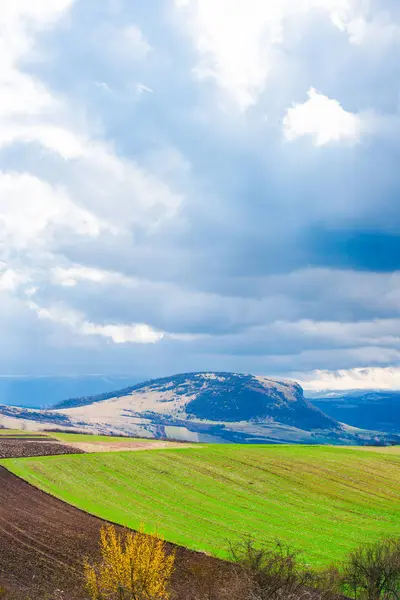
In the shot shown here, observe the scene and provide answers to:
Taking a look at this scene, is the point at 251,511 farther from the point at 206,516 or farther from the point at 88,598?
the point at 88,598

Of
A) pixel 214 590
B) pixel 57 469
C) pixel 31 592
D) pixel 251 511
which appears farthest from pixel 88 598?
pixel 57 469

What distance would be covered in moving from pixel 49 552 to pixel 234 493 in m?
42.0

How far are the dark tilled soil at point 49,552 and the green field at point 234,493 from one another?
4287 mm

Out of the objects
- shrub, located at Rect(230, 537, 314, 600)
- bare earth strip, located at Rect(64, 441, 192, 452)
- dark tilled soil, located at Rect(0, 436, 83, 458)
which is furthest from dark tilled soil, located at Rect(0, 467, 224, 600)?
bare earth strip, located at Rect(64, 441, 192, 452)

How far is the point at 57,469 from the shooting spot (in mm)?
97188

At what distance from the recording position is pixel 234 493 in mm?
90062

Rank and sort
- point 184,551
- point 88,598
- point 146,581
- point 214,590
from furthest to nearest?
point 184,551
point 214,590
point 88,598
point 146,581

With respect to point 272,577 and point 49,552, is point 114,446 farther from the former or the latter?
point 272,577

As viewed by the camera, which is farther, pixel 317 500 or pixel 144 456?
pixel 144 456

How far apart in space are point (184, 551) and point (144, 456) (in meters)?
57.4

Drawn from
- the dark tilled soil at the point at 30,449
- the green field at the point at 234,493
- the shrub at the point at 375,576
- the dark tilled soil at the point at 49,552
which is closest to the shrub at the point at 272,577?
the shrub at the point at 375,576

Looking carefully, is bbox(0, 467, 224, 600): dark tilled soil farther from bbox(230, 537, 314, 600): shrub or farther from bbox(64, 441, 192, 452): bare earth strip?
bbox(64, 441, 192, 452): bare earth strip

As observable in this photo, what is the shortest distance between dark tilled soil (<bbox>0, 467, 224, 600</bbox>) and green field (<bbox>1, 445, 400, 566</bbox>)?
14.1 ft

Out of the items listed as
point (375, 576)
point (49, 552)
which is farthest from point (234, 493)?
point (375, 576)
